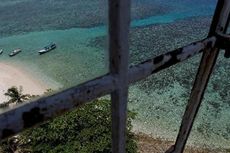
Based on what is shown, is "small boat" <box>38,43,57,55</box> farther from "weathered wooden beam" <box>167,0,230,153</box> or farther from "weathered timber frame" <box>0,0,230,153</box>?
"weathered timber frame" <box>0,0,230,153</box>

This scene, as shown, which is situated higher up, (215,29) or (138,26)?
(215,29)

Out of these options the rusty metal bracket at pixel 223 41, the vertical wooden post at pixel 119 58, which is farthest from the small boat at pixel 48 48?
the vertical wooden post at pixel 119 58

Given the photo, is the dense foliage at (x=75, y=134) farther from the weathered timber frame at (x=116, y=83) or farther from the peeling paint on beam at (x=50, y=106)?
the peeling paint on beam at (x=50, y=106)

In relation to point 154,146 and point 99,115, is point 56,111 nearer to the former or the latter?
point 99,115

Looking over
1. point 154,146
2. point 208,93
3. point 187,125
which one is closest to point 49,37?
point 208,93

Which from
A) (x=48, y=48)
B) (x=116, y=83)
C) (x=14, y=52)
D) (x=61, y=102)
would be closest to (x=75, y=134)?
(x=116, y=83)

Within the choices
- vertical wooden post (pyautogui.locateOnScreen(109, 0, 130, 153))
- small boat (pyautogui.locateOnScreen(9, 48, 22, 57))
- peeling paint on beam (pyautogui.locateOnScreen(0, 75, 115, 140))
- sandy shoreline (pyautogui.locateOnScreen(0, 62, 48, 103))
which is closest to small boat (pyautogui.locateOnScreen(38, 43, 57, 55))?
small boat (pyautogui.locateOnScreen(9, 48, 22, 57))
